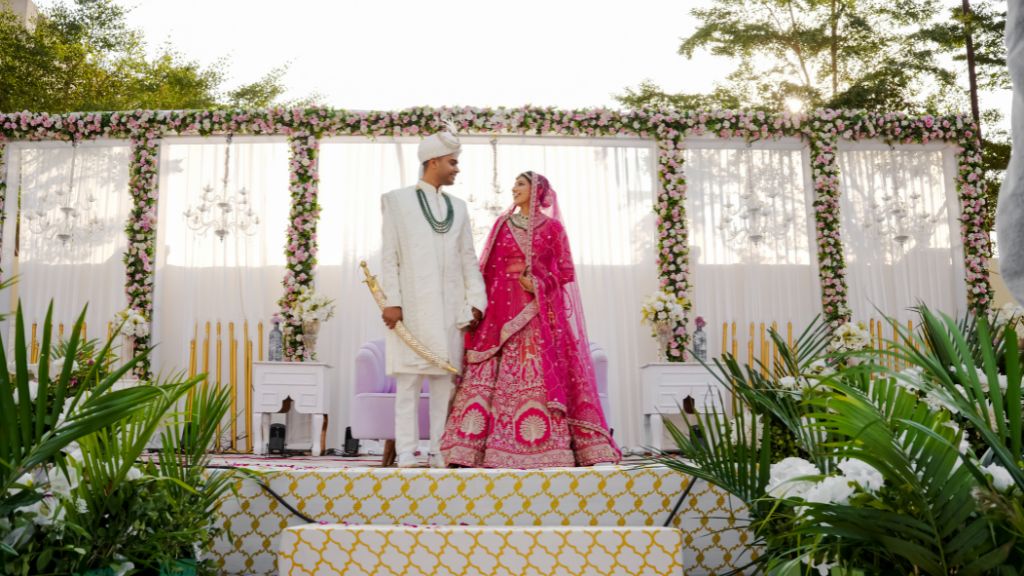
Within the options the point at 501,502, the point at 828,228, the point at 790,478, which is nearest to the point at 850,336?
the point at 828,228

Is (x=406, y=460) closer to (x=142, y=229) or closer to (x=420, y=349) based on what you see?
(x=420, y=349)

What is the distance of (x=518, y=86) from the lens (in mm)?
12914

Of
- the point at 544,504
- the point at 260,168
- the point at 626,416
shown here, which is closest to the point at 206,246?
the point at 260,168

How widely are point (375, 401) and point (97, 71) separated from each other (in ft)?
28.0

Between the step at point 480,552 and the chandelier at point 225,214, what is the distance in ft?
18.2

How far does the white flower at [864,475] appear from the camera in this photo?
1.94 m

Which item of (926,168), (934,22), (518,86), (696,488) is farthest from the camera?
(518,86)

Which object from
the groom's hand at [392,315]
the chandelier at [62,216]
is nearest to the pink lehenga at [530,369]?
the groom's hand at [392,315]

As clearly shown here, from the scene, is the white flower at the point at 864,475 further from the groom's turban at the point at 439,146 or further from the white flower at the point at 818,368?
the groom's turban at the point at 439,146

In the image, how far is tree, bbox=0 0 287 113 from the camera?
11.7 metres

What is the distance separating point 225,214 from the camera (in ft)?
26.9

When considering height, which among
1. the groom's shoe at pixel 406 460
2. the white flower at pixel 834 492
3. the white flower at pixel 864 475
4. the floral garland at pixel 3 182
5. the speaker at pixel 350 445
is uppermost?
the floral garland at pixel 3 182

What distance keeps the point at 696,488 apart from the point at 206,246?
5941 mm

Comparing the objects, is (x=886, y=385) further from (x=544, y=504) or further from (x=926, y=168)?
(x=926, y=168)
